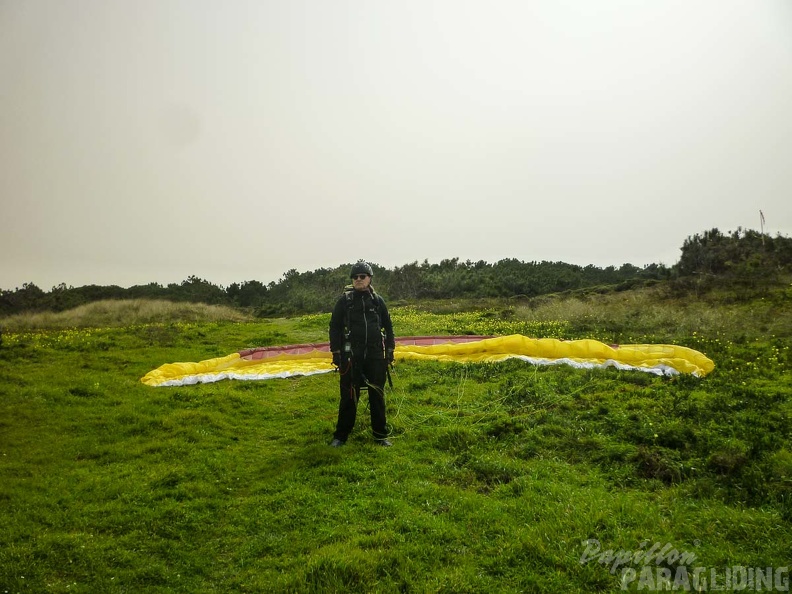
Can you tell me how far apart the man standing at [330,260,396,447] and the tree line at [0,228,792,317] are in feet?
83.6

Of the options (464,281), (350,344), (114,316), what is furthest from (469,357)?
(464,281)

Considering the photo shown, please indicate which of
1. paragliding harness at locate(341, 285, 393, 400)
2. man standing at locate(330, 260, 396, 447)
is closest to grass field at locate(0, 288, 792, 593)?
man standing at locate(330, 260, 396, 447)

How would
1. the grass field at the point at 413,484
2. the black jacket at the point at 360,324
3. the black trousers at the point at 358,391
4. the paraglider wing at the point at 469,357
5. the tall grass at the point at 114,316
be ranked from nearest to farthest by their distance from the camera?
the grass field at the point at 413,484 < the black trousers at the point at 358,391 < the black jacket at the point at 360,324 < the paraglider wing at the point at 469,357 < the tall grass at the point at 114,316

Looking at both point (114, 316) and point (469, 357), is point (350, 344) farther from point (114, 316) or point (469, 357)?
point (114, 316)

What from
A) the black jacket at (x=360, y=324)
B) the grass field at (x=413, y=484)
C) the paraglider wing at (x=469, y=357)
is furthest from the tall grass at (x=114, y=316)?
the black jacket at (x=360, y=324)

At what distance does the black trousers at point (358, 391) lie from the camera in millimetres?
8406

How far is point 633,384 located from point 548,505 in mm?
6188

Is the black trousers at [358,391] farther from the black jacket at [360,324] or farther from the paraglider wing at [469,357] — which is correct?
the paraglider wing at [469,357]

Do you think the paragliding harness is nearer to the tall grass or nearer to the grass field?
the grass field

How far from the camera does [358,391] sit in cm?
853

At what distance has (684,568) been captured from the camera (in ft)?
14.7

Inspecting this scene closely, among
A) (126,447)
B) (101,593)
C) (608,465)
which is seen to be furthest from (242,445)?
(608,465)

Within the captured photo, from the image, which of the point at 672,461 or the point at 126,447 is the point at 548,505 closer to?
the point at 672,461

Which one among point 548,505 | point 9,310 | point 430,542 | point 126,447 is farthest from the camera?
point 9,310
